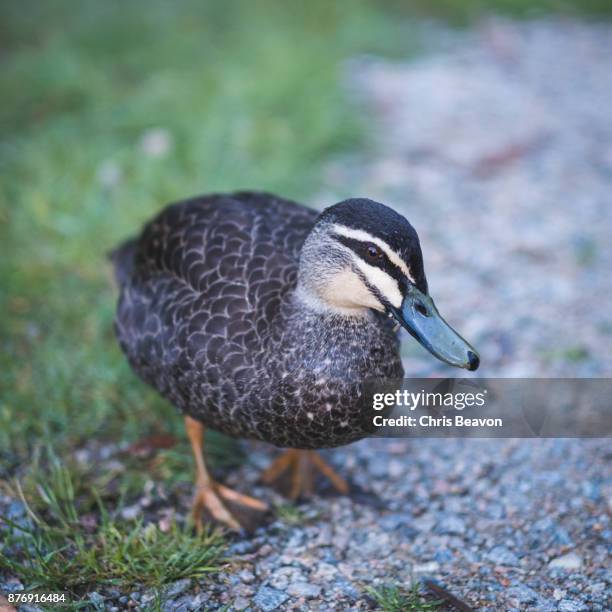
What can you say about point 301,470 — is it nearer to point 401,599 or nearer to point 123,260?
point 401,599

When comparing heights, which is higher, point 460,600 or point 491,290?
point 491,290

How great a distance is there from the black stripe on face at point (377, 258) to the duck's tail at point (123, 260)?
1.34 m

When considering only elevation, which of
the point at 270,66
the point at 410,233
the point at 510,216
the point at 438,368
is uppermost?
the point at 270,66

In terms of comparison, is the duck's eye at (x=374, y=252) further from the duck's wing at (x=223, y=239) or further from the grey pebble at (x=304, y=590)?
the grey pebble at (x=304, y=590)

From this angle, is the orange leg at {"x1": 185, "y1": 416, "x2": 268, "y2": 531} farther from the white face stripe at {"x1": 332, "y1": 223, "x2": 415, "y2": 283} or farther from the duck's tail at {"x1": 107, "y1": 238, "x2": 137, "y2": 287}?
A: the white face stripe at {"x1": 332, "y1": 223, "x2": 415, "y2": 283}

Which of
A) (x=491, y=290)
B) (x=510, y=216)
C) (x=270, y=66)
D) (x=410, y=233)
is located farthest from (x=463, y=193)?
(x=410, y=233)

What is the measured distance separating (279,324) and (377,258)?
47 cm

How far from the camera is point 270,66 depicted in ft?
22.5

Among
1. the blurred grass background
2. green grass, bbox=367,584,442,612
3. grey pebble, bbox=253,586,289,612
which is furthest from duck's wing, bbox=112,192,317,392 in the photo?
green grass, bbox=367,584,442,612

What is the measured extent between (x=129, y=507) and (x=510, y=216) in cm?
328

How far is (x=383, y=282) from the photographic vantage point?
8.51ft

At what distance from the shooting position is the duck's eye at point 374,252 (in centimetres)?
257

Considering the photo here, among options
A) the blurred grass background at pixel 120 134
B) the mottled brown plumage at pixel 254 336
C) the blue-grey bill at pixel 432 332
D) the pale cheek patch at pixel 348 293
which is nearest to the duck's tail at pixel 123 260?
the mottled brown plumage at pixel 254 336

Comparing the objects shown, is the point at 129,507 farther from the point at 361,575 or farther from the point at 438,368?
the point at 438,368
